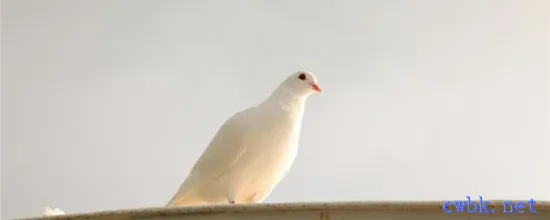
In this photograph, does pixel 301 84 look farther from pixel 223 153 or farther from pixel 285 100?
pixel 223 153

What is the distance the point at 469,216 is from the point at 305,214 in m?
0.71

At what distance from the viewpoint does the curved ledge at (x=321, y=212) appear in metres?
2.84

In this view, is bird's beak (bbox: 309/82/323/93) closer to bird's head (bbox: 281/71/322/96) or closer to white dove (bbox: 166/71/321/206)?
bird's head (bbox: 281/71/322/96)

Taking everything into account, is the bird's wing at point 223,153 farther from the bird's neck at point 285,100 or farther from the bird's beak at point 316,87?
the bird's beak at point 316,87

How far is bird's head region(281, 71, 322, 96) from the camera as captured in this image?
6318 millimetres

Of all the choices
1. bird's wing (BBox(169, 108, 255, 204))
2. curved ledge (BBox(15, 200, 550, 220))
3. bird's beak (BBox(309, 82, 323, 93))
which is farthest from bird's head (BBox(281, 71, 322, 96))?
curved ledge (BBox(15, 200, 550, 220))

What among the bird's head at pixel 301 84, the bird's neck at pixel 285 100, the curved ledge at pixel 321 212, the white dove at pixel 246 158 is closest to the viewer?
the curved ledge at pixel 321 212

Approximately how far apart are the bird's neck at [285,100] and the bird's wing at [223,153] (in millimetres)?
216

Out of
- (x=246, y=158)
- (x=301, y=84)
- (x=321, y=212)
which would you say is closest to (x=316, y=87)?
(x=301, y=84)

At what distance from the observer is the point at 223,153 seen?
5727 mm

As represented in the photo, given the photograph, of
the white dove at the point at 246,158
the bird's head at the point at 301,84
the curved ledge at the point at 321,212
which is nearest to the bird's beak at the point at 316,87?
the bird's head at the point at 301,84

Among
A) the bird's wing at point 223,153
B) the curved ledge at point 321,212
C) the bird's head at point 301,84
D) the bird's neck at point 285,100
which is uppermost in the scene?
the bird's head at point 301,84

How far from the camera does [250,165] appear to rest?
5.62m

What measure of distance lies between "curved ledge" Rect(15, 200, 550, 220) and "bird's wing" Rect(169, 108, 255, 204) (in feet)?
8.65
